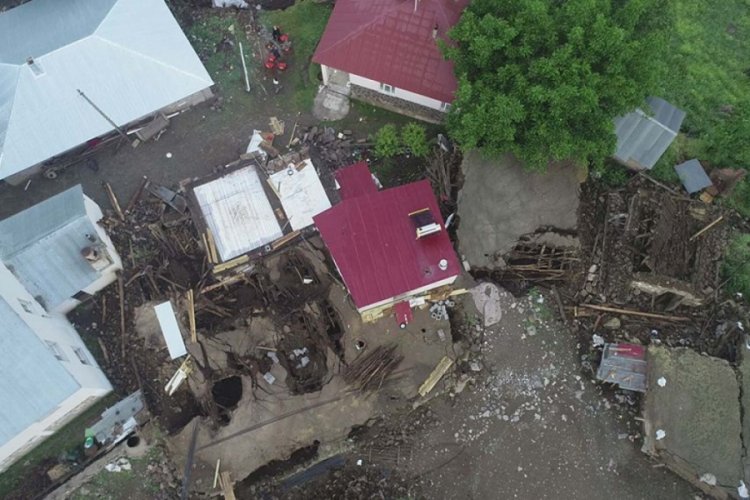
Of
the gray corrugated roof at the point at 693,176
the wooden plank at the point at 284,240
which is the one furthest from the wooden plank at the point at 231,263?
the gray corrugated roof at the point at 693,176

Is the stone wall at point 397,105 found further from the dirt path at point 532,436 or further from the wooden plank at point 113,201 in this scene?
the wooden plank at point 113,201

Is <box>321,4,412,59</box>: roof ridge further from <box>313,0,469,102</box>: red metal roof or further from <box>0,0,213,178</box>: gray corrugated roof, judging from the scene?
<box>0,0,213,178</box>: gray corrugated roof

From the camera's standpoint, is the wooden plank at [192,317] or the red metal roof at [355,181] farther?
the red metal roof at [355,181]

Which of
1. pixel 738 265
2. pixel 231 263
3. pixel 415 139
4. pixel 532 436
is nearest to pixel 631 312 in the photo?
pixel 738 265

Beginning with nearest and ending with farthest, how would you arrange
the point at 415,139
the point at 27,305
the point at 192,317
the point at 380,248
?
the point at 27,305 → the point at 380,248 → the point at 192,317 → the point at 415,139

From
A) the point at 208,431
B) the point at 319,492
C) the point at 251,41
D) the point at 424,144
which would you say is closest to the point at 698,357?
the point at 424,144

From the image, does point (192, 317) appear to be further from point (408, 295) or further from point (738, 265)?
point (738, 265)

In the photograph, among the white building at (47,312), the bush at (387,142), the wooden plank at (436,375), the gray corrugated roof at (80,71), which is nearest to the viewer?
the white building at (47,312)
